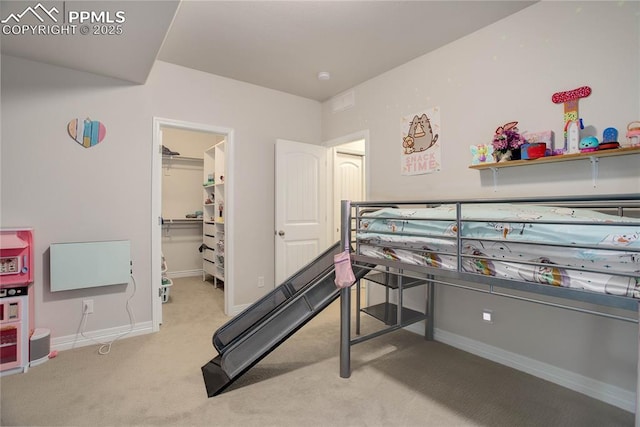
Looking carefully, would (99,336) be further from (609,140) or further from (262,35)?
(609,140)

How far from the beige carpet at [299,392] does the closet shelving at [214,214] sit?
1.93 m

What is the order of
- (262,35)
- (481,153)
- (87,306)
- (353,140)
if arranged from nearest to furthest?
1. (481,153)
2. (262,35)
3. (87,306)
4. (353,140)

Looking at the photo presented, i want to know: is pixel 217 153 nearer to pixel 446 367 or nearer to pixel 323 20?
pixel 323 20

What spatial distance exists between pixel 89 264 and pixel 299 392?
201 cm

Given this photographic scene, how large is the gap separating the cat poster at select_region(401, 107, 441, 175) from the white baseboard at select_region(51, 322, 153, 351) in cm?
284

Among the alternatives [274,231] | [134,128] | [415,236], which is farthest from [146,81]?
[415,236]

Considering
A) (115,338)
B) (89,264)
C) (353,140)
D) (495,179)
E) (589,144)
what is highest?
(353,140)

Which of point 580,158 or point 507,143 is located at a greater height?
point 507,143

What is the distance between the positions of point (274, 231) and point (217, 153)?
1647 millimetres

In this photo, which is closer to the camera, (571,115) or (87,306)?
(571,115)

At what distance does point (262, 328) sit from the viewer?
2.09 metres

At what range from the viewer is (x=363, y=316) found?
342cm

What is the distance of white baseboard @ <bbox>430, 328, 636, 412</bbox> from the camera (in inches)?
71.7

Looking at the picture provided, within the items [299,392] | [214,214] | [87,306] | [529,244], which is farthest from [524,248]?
[214,214]
